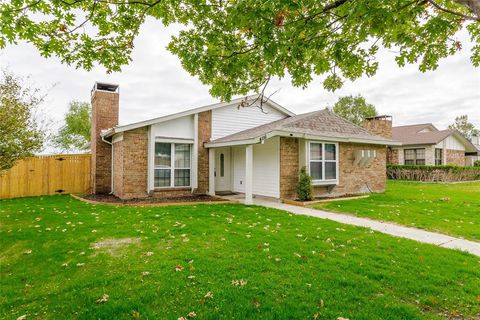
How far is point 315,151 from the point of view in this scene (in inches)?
486

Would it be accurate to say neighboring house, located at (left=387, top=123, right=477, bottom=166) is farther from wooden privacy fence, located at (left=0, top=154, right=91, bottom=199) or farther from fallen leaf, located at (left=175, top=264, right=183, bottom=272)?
fallen leaf, located at (left=175, top=264, right=183, bottom=272)

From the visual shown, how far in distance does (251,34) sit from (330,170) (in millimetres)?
9604

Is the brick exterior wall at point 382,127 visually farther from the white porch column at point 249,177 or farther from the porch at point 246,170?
the white porch column at point 249,177

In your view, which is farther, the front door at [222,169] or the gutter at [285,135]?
the front door at [222,169]

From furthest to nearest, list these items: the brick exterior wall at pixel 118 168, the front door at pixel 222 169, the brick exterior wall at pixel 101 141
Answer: the front door at pixel 222 169 → the brick exterior wall at pixel 101 141 → the brick exterior wall at pixel 118 168

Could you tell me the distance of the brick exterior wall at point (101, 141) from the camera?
47.0 feet

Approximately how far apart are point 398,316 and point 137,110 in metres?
43.3

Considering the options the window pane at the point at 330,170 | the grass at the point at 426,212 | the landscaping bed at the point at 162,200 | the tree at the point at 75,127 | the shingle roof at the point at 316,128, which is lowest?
the grass at the point at 426,212

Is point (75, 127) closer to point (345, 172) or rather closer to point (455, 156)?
point (345, 172)

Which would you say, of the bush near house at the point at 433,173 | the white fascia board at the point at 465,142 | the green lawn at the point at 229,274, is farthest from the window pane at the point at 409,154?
the green lawn at the point at 229,274

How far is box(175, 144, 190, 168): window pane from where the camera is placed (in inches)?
513

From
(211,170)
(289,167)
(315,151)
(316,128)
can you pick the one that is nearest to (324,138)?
(315,151)

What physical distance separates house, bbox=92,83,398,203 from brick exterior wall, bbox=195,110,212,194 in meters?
0.05

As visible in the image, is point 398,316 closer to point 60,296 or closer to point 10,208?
point 60,296
